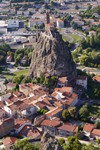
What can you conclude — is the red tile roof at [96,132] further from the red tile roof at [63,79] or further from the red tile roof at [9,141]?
the red tile roof at [63,79]

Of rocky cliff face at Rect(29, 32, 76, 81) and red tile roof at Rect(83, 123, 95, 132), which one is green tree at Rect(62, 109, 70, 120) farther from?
rocky cliff face at Rect(29, 32, 76, 81)

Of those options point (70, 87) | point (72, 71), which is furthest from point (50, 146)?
point (72, 71)

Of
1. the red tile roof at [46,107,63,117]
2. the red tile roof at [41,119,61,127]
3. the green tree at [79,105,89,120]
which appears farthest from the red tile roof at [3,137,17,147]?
the green tree at [79,105,89,120]

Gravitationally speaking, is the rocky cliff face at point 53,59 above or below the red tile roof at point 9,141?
above

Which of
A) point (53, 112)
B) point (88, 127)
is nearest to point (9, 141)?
point (53, 112)

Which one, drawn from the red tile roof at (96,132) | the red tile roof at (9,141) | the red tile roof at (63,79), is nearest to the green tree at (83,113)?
the red tile roof at (96,132)

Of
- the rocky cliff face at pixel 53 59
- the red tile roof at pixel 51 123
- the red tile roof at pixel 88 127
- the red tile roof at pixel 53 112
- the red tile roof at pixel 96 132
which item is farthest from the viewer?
the rocky cliff face at pixel 53 59

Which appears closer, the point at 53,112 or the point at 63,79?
the point at 53,112

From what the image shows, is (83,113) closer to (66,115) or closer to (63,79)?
(66,115)

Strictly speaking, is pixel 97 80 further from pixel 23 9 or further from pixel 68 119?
pixel 23 9
